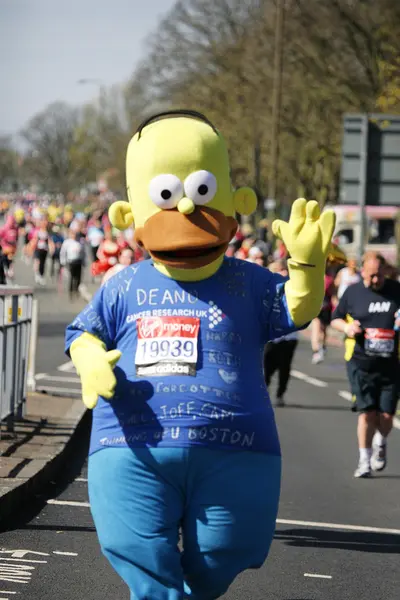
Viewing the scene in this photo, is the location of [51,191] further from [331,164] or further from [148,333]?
[148,333]

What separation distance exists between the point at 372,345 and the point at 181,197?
5631 millimetres

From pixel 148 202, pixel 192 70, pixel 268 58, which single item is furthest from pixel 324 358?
pixel 192 70

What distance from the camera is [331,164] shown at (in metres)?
49.6

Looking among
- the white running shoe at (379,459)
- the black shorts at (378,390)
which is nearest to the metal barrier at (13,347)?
the black shorts at (378,390)

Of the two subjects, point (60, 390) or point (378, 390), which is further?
point (60, 390)

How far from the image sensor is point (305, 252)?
5.00m

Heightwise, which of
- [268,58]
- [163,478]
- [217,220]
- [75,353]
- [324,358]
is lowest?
[324,358]

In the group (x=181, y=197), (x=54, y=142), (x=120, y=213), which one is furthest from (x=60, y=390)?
(x=54, y=142)

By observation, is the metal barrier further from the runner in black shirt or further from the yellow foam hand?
the yellow foam hand

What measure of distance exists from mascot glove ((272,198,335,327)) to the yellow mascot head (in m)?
0.31

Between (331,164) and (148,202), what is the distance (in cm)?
4490

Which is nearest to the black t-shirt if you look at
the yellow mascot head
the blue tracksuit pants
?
the yellow mascot head

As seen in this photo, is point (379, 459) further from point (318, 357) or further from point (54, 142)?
Answer: point (54, 142)

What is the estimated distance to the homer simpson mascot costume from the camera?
15.9ft
